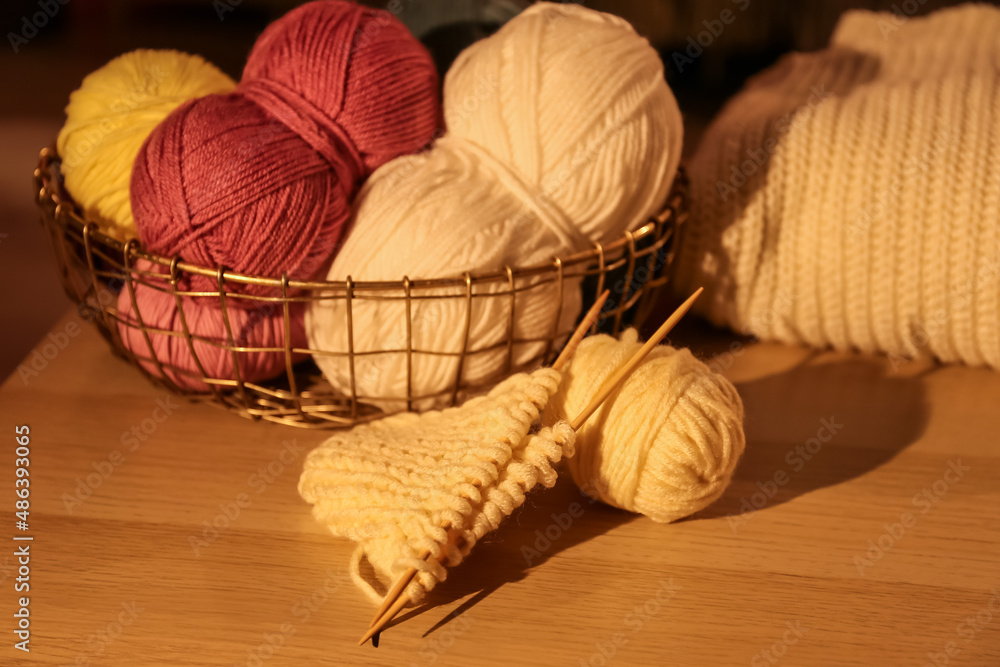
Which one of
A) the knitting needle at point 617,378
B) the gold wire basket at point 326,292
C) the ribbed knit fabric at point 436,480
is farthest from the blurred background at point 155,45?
the knitting needle at point 617,378

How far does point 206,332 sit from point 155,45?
0.92m

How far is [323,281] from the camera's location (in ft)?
1.74

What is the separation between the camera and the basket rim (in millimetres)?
526

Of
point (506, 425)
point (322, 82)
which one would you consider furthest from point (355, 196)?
point (506, 425)

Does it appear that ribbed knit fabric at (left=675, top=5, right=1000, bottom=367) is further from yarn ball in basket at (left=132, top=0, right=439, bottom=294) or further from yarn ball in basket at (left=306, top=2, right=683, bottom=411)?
yarn ball in basket at (left=132, top=0, right=439, bottom=294)

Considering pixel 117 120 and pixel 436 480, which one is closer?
pixel 436 480

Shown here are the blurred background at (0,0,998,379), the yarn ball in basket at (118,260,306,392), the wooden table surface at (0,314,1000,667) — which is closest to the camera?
the wooden table surface at (0,314,1000,667)

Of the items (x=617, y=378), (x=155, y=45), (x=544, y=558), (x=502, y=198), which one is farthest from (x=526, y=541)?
(x=155, y=45)

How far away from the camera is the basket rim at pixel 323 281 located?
526 millimetres

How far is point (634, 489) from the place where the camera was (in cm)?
52

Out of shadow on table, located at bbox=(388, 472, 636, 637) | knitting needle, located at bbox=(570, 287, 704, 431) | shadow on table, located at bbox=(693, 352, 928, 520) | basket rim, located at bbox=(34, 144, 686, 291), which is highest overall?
basket rim, located at bbox=(34, 144, 686, 291)

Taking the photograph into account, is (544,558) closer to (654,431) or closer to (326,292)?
(654,431)

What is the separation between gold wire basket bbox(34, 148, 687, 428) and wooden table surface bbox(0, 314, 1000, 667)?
3 centimetres

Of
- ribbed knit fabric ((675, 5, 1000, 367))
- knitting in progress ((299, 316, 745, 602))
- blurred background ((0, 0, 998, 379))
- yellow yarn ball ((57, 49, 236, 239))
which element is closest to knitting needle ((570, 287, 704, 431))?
knitting in progress ((299, 316, 745, 602))
